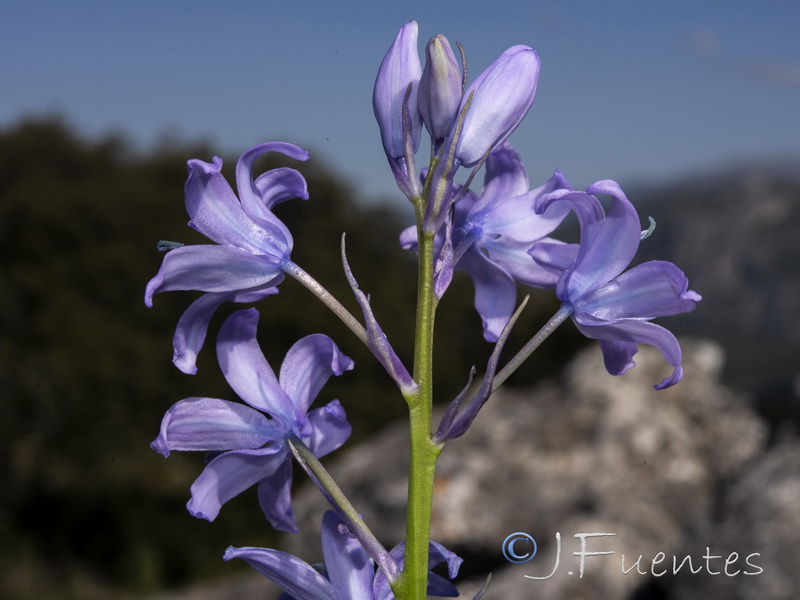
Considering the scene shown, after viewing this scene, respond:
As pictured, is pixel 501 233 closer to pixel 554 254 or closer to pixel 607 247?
pixel 554 254

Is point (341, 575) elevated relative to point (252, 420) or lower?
lower

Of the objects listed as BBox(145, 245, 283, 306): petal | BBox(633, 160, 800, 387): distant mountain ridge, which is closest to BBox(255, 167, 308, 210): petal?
BBox(145, 245, 283, 306): petal

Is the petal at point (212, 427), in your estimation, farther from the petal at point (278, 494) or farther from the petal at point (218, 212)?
the petal at point (218, 212)

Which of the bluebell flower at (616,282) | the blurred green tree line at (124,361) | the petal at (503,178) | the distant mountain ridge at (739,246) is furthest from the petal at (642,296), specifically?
the blurred green tree line at (124,361)

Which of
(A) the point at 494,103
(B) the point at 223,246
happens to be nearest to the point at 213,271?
(B) the point at 223,246

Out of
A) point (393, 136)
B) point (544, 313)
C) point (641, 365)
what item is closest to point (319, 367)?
point (393, 136)
